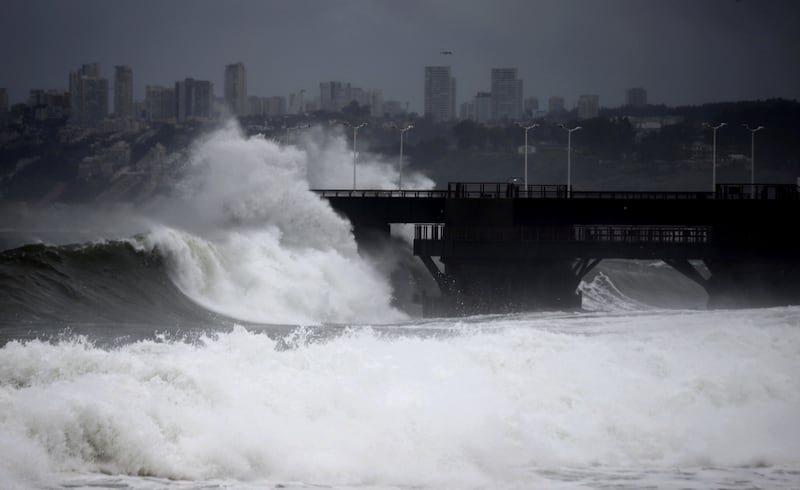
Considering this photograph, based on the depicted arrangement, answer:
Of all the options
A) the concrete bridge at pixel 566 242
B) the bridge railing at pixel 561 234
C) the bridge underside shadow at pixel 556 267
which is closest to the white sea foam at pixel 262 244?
the concrete bridge at pixel 566 242

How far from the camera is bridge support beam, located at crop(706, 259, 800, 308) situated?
52875 millimetres

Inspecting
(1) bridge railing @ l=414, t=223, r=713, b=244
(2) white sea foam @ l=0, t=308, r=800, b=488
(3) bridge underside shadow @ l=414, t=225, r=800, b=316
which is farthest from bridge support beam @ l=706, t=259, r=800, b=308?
(2) white sea foam @ l=0, t=308, r=800, b=488

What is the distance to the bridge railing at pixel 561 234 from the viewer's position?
5266 cm

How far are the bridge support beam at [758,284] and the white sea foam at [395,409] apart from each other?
26.2m

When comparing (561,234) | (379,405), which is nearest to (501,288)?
(561,234)

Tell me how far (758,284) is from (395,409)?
36.1 metres

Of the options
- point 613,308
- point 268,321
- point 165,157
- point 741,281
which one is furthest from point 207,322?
point 165,157

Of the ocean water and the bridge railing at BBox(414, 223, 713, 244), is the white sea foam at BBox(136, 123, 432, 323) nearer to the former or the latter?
the bridge railing at BBox(414, 223, 713, 244)

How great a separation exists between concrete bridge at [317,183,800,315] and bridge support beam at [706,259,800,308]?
45 mm

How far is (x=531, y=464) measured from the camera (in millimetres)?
19938

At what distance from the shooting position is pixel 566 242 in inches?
2073

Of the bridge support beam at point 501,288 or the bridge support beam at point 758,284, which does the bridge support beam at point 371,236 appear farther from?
the bridge support beam at point 758,284

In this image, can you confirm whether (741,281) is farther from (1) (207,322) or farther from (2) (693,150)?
(2) (693,150)

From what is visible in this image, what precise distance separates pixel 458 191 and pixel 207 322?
20.8m
